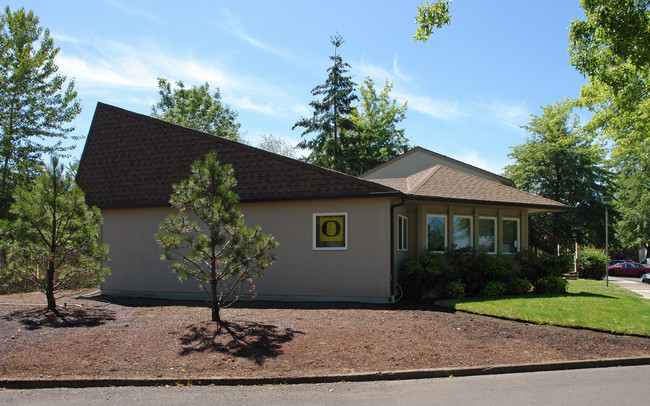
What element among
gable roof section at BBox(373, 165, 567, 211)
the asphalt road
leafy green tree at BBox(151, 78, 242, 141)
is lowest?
the asphalt road

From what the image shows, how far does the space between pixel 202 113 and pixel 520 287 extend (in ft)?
113

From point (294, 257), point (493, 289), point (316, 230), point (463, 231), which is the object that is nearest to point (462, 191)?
point (463, 231)

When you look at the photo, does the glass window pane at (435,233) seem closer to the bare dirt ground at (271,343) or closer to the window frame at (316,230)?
the window frame at (316,230)

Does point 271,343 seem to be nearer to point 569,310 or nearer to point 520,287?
point 569,310

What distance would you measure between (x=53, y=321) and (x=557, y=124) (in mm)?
42925

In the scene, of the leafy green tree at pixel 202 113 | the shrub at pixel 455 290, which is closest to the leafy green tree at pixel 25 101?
the leafy green tree at pixel 202 113

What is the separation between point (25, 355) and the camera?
25.2 ft

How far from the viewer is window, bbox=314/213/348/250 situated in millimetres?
13453

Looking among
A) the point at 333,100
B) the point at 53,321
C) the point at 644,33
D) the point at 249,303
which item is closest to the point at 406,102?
the point at 333,100

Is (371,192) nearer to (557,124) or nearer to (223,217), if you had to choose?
(223,217)

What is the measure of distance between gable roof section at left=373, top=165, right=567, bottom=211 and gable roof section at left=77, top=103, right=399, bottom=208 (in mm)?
2293

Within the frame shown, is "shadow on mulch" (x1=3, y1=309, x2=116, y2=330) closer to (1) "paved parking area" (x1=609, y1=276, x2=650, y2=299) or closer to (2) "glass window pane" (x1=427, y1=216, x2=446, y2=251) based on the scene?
(2) "glass window pane" (x1=427, y1=216, x2=446, y2=251)

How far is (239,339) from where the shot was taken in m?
8.54

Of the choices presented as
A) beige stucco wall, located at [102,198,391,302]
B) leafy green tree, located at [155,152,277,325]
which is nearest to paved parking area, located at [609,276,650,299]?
beige stucco wall, located at [102,198,391,302]
